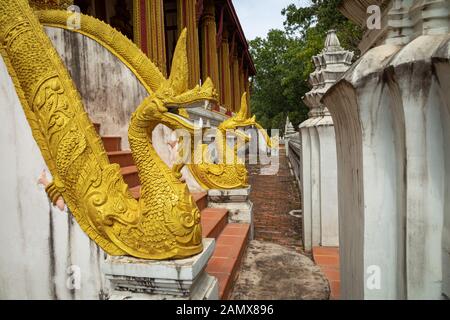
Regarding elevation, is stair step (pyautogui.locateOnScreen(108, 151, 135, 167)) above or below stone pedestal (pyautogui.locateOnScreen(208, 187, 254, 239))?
above

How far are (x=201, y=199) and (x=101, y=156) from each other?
6.96 feet

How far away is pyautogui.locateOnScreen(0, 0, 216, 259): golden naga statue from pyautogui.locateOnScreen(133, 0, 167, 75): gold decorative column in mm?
3576

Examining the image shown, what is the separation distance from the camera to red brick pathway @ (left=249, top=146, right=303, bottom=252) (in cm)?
445

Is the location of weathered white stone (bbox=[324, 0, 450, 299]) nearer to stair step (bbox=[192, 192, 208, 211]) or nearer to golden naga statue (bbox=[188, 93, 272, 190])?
stair step (bbox=[192, 192, 208, 211])

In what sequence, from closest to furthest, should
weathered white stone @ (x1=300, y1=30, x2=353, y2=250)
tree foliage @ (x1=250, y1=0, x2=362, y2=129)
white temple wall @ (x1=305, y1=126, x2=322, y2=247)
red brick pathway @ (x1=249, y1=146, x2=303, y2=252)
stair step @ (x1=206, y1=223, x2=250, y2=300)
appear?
stair step @ (x1=206, y1=223, x2=250, y2=300), weathered white stone @ (x1=300, y1=30, x2=353, y2=250), white temple wall @ (x1=305, y1=126, x2=322, y2=247), red brick pathway @ (x1=249, y1=146, x2=303, y2=252), tree foliage @ (x1=250, y1=0, x2=362, y2=129)

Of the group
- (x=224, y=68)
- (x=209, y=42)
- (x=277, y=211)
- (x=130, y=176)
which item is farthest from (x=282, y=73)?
(x=130, y=176)

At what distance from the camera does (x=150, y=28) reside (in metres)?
5.43

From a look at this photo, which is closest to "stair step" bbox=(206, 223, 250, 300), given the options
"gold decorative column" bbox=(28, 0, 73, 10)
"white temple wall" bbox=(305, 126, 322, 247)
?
"white temple wall" bbox=(305, 126, 322, 247)

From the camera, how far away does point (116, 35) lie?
126 inches

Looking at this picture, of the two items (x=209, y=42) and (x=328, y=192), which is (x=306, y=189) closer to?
(x=328, y=192)

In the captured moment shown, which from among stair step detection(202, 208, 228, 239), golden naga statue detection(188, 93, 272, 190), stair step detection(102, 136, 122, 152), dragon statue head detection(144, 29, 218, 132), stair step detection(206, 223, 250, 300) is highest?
dragon statue head detection(144, 29, 218, 132)

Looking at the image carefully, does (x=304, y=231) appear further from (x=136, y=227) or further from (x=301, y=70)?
(x=301, y=70)

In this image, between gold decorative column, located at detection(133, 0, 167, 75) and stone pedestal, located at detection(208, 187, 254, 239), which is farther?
gold decorative column, located at detection(133, 0, 167, 75)

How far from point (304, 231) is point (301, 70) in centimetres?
1705
